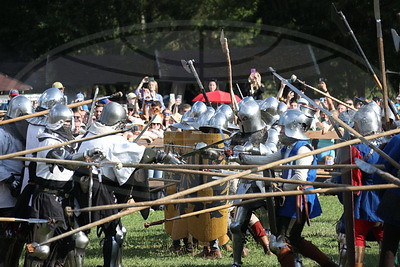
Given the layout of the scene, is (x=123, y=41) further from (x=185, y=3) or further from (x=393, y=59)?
(x=393, y=59)

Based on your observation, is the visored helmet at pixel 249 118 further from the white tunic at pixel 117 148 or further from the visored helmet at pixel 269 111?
the white tunic at pixel 117 148

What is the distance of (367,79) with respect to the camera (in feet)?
75.2

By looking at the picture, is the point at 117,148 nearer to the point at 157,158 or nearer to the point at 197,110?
the point at 157,158

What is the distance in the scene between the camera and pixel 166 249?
10570 mm

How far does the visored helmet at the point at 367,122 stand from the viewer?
25.0 feet

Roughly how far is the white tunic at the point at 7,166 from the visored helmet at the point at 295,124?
232cm

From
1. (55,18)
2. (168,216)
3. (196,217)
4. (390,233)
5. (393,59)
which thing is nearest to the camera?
(390,233)

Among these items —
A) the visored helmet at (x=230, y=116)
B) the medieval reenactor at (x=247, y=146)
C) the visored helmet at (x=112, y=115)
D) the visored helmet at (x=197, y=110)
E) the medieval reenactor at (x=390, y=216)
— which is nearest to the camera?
the medieval reenactor at (x=390, y=216)

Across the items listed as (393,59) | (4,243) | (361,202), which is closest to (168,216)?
(4,243)

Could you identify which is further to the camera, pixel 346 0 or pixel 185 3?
pixel 185 3

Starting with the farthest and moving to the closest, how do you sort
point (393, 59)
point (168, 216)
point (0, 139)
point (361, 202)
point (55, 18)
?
point (55, 18) → point (393, 59) → point (168, 216) → point (0, 139) → point (361, 202)

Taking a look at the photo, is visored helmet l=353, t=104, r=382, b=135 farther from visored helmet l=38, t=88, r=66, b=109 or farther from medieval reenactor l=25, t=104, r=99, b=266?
visored helmet l=38, t=88, r=66, b=109

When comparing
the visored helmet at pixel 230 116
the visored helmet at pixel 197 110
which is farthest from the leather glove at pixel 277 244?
the visored helmet at pixel 197 110

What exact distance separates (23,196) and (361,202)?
278 cm
